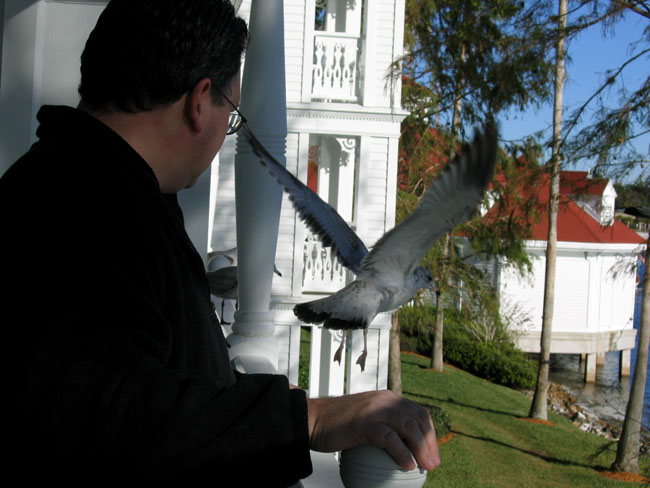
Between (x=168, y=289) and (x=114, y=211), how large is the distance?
159mm

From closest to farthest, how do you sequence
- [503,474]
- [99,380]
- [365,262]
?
1. [99,380]
2. [365,262]
3. [503,474]

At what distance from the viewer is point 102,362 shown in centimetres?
77

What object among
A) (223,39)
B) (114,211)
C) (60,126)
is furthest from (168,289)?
(223,39)

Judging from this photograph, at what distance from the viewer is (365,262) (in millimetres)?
3438

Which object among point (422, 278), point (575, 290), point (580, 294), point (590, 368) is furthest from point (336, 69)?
point (590, 368)

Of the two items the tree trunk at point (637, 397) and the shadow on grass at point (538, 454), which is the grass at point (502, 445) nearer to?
the shadow on grass at point (538, 454)

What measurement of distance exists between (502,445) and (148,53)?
13.0 metres

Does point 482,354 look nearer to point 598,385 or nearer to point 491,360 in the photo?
point 491,360

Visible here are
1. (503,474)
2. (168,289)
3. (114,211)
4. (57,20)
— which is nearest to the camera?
(114,211)

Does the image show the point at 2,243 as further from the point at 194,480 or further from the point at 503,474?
the point at 503,474

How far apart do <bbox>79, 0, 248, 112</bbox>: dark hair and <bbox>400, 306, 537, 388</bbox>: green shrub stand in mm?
17159

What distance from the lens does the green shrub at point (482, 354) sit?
19516 mm

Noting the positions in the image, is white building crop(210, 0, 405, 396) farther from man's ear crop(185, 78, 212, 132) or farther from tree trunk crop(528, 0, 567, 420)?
man's ear crop(185, 78, 212, 132)

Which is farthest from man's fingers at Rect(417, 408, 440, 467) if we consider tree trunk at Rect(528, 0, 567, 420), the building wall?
the building wall
